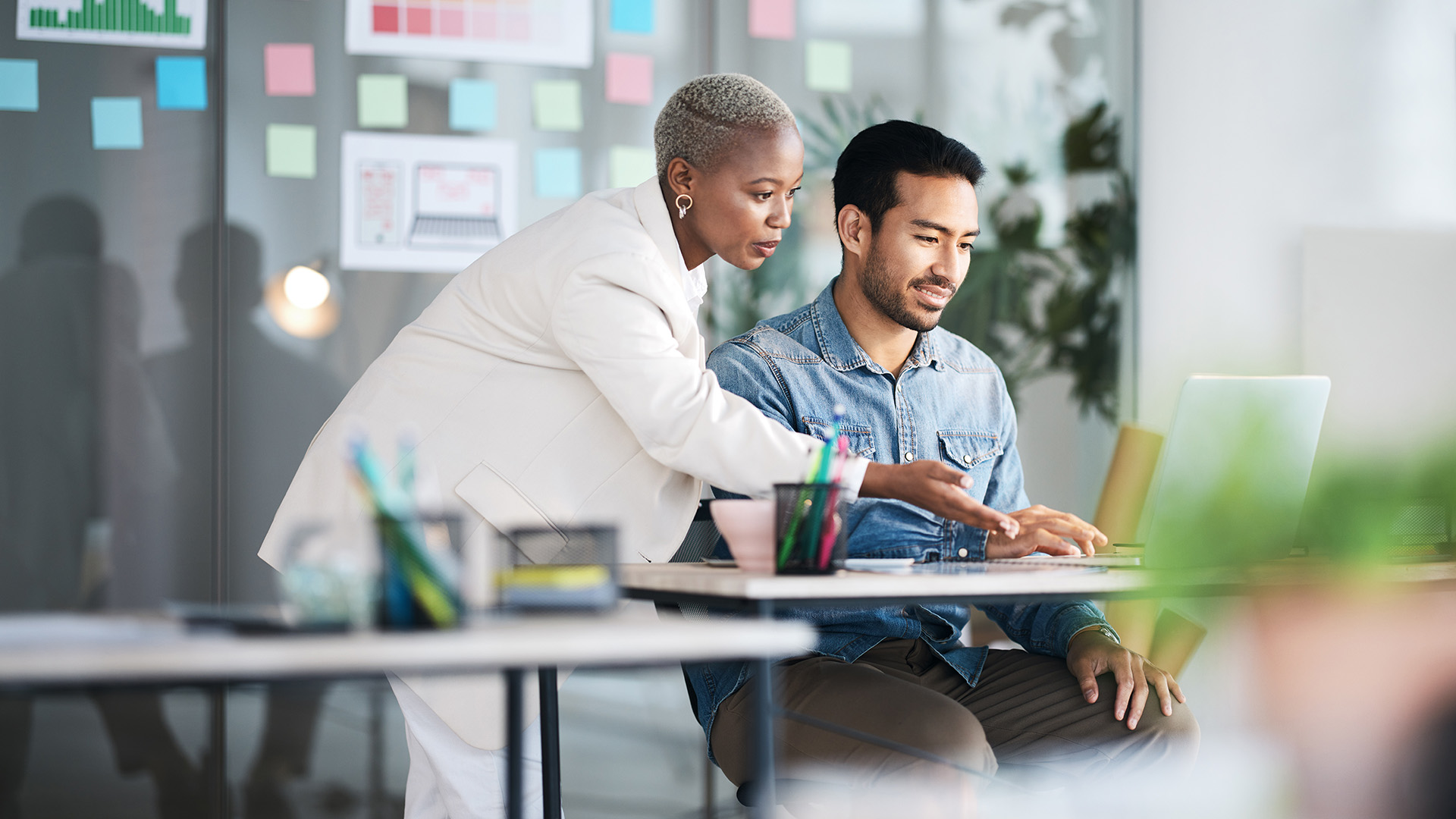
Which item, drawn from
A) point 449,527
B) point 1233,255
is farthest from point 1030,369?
point 449,527

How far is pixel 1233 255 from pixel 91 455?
2767 millimetres

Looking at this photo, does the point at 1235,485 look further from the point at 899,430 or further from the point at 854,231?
the point at 854,231

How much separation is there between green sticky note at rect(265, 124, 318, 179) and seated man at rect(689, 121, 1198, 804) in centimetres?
135

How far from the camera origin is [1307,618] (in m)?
0.49

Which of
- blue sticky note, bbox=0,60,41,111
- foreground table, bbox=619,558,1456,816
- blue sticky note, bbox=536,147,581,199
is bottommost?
foreground table, bbox=619,558,1456,816

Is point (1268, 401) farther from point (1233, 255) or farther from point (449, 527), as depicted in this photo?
point (1233, 255)

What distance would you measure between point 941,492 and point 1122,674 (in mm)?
449

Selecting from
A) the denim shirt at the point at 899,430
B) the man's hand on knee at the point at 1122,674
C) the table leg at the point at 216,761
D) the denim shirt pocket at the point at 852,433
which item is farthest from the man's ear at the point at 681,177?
the table leg at the point at 216,761

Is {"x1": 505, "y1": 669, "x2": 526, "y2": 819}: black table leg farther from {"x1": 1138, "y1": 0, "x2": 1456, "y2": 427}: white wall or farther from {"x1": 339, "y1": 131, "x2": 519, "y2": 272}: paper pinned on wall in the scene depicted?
{"x1": 339, "y1": 131, "x2": 519, "y2": 272}: paper pinned on wall

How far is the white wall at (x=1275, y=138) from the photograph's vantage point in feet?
8.78

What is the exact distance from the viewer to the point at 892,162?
76.9 inches

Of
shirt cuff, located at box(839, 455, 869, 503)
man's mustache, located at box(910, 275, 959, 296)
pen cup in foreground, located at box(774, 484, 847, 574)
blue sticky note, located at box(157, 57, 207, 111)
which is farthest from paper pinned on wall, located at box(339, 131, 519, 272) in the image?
pen cup in foreground, located at box(774, 484, 847, 574)

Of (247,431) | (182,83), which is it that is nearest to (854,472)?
(247,431)

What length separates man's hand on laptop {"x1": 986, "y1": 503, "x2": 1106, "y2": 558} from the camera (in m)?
1.46
